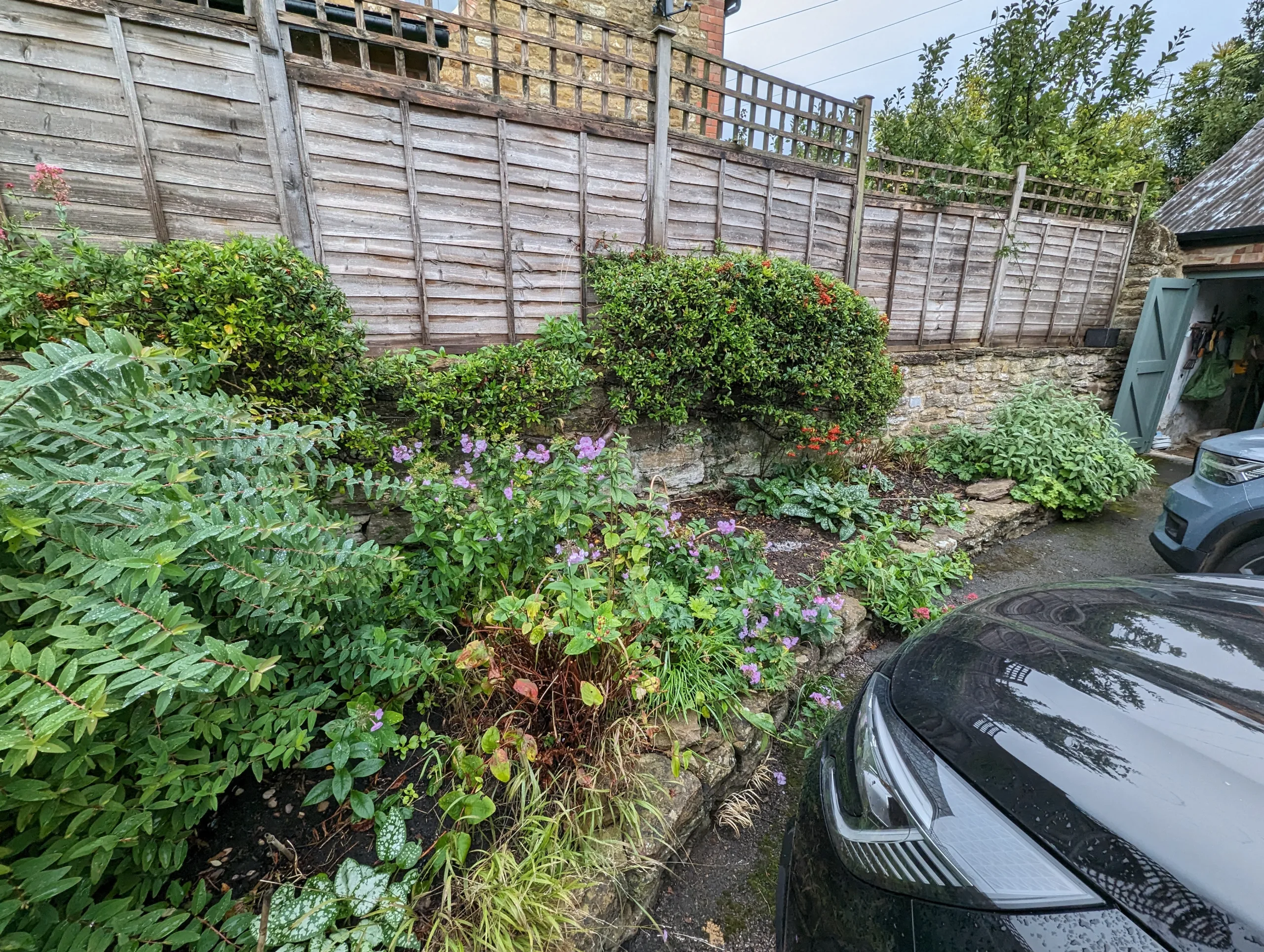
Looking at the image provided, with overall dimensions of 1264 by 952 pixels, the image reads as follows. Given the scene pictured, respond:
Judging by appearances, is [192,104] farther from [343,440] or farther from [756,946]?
[756,946]

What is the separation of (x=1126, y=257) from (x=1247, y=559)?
6136 mm

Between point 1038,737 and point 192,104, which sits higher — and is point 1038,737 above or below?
below

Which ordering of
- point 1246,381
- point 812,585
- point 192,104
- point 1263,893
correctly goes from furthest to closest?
point 1246,381, point 812,585, point 192,104, point 1263,893

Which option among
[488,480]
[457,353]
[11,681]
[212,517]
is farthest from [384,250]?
[11,681]

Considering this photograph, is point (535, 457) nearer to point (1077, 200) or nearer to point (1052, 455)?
point (1052, 455)

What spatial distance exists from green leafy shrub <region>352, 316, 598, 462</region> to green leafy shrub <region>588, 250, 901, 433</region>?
1.00 ft

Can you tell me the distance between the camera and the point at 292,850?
1.48m

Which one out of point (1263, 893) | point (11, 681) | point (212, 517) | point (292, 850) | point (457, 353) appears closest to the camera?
point (1263, 893)

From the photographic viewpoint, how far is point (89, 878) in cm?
105

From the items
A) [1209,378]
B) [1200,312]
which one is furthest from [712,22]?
[1209,378]

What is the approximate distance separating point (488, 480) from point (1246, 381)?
11383mm

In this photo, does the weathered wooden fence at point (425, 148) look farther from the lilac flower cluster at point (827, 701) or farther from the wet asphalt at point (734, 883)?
the wet asphalt at point (734, 883)

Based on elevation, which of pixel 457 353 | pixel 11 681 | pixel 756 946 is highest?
pixel 457 353

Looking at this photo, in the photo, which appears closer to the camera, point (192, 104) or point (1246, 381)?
point (192, 104)
